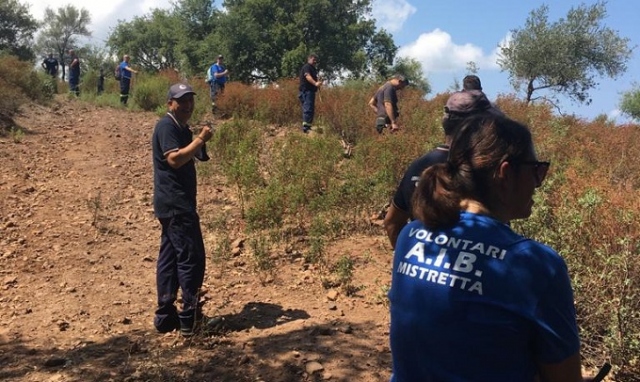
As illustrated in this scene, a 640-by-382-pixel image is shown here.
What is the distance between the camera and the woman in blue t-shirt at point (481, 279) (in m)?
1.23

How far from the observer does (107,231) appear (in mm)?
5941

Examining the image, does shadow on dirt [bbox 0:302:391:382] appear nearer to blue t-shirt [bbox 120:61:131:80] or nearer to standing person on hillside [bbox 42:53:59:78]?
blue t-shirt [bbox 120:61:131:80]

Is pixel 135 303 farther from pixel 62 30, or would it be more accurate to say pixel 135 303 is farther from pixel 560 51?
pixel 62 30

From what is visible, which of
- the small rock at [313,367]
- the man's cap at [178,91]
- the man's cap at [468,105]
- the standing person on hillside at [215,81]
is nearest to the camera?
the man's cap at [468,105]

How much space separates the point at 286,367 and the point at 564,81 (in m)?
22.5

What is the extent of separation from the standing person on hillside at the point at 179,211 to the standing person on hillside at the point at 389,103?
4530mm

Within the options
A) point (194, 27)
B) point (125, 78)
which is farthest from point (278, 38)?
point (125, 78)

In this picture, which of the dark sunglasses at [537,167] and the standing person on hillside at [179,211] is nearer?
the dark sunglasses at [537,167]

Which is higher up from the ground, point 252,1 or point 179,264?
point 252,1

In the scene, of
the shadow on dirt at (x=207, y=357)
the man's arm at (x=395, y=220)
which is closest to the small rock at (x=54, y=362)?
the shadow on dirt at (x=207, y=357)

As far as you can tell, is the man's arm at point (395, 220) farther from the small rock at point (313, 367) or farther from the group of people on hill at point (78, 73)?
the group of people on hill at point (78, 73)

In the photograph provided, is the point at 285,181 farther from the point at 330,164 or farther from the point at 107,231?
the point at 107,231

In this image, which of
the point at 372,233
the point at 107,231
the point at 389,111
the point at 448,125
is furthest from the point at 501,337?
the point at 389,111

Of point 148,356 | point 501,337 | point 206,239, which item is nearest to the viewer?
point 501,337
